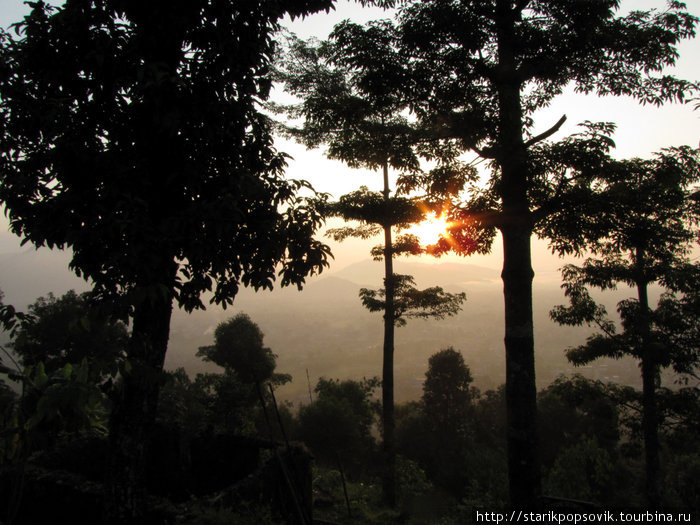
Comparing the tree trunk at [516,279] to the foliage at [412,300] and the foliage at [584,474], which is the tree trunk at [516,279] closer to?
the foliage at [412,300]

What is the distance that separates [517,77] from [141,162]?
655cm

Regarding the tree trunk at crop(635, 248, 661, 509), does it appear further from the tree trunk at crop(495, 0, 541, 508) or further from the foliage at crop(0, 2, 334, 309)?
the foliage at crop(0, 2, 334, 309)

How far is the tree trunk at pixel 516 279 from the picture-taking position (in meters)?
6.42

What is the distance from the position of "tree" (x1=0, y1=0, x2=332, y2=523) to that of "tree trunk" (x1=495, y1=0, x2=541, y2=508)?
352 centimetres

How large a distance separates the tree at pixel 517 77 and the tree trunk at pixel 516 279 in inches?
0.7

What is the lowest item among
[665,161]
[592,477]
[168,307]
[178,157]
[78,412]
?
[592,477]

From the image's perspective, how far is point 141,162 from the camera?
5.11m

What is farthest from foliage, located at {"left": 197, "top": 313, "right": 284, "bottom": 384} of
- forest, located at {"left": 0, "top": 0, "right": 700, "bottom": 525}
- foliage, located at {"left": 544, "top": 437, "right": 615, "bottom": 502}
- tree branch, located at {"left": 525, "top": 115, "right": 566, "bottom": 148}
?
tree branch, located at {"left": 525, "top": 115, "right": 566, "bottom": 148}

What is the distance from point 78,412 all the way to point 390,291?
517 inches

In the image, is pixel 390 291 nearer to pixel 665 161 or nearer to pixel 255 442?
pixel 255 442

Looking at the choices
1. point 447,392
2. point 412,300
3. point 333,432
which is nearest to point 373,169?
point 412,300

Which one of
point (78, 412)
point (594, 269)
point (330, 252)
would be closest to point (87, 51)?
point (330, 252)

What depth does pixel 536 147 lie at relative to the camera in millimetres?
7117

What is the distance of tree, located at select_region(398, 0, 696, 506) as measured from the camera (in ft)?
21.7
